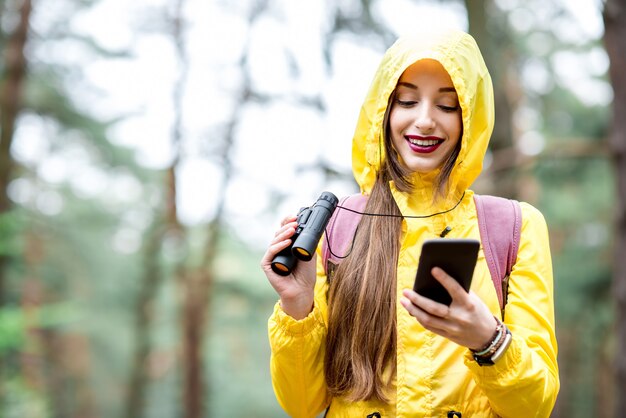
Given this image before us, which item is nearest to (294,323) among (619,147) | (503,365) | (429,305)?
(429,305)

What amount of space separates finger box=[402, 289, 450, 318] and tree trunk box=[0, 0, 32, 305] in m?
9.07

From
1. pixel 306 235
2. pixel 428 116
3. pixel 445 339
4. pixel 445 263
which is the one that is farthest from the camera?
pixel 428 116

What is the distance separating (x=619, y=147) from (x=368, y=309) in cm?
519

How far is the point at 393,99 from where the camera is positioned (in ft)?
7.87

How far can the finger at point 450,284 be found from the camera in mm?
1780

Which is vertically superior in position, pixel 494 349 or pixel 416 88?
pixel 416 88

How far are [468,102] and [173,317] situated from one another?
16847 mm

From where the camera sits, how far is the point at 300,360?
222 cm

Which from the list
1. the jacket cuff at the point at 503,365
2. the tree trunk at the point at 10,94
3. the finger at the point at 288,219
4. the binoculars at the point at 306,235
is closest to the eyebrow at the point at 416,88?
the binoculars at the point at 306,235

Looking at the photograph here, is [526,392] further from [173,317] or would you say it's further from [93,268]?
[173,317]

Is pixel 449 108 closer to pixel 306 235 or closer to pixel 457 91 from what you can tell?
pixel 457 91

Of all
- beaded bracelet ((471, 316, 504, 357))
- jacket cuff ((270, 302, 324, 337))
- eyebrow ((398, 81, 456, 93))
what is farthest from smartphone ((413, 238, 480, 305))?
eyebrow ((398, 81, 456, 93))

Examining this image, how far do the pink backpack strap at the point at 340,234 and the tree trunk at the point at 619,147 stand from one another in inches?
184

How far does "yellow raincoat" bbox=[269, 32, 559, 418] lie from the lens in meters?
1.98
